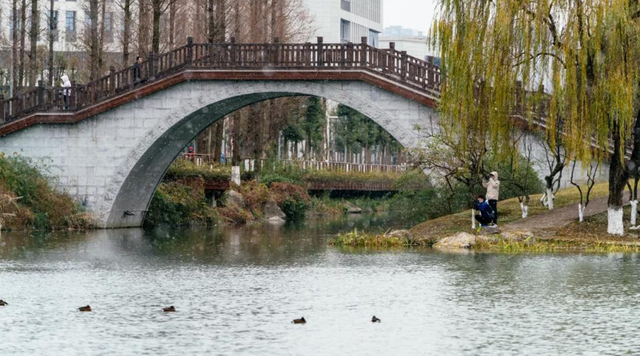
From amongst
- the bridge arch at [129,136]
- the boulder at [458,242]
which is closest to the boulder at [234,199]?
the bridge arch at [129,136]

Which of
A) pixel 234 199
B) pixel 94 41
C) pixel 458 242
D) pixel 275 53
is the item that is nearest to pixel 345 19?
pixel 234 199

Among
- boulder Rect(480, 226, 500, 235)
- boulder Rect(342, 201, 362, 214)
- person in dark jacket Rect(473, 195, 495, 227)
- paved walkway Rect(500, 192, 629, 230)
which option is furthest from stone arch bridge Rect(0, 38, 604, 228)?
boulder Rect(342, 201, 362, 214)

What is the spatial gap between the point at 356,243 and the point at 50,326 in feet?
53.2

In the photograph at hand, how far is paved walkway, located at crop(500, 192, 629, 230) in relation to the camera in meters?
32.3

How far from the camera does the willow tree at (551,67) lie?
29203mm

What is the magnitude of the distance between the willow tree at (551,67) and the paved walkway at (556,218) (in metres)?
1.82

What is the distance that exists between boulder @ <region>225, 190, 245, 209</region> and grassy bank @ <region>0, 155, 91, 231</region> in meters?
11.5

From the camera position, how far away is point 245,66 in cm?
4003

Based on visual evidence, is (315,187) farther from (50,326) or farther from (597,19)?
(50,326)

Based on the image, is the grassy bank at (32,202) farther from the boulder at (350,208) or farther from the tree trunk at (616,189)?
the boulder at (350,208)

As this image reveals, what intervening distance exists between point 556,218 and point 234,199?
2218 centimetres

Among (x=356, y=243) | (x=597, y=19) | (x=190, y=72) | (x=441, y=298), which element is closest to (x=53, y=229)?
(x=190, y=72)

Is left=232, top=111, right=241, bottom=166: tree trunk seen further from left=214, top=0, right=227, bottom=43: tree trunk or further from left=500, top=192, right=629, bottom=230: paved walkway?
left=500, top=192, right=629, bottom=230: paved walkway

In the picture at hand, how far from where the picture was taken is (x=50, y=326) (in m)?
17.2
